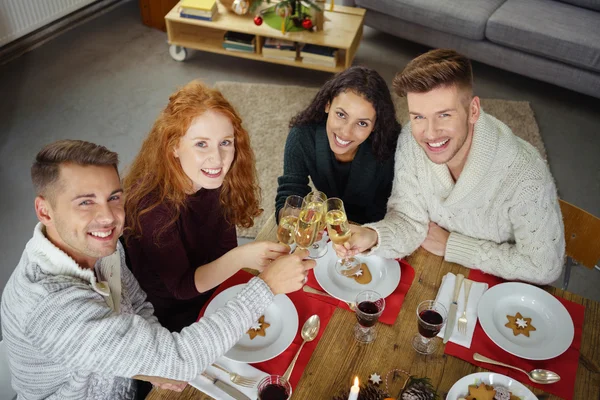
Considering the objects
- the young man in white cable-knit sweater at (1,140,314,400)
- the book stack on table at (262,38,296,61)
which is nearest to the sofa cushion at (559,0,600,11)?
the book stack on table at (262,38,296,61)

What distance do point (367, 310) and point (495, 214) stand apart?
1.92ft

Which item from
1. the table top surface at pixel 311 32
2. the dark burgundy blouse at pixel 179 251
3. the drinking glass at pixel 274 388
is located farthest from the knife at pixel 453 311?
the table top surface at pixel 311 32

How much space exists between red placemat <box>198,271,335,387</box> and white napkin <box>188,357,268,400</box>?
0.9 inches

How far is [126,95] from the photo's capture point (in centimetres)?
395

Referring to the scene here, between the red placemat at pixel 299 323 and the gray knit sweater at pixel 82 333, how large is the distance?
13 centimetres

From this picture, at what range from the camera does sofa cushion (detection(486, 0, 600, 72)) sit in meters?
3.54

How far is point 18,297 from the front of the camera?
4.13ft

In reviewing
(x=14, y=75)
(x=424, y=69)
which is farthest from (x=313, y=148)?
(x=14, y=75)

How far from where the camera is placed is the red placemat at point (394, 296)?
1.51 meters

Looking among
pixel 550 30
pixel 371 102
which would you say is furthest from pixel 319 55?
pixel 371 102

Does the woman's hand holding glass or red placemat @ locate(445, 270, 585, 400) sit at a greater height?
the woman's hand holding glass

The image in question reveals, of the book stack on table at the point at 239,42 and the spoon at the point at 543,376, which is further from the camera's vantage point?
the book stack on table at the point at 239,42

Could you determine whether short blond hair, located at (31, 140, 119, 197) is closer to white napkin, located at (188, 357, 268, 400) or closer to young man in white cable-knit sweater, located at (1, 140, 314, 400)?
young man in white cable-knit sweater, located at (1, 140, 314, 400)

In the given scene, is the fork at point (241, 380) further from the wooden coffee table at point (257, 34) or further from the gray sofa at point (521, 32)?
the gray sofa at point (521, 32)
